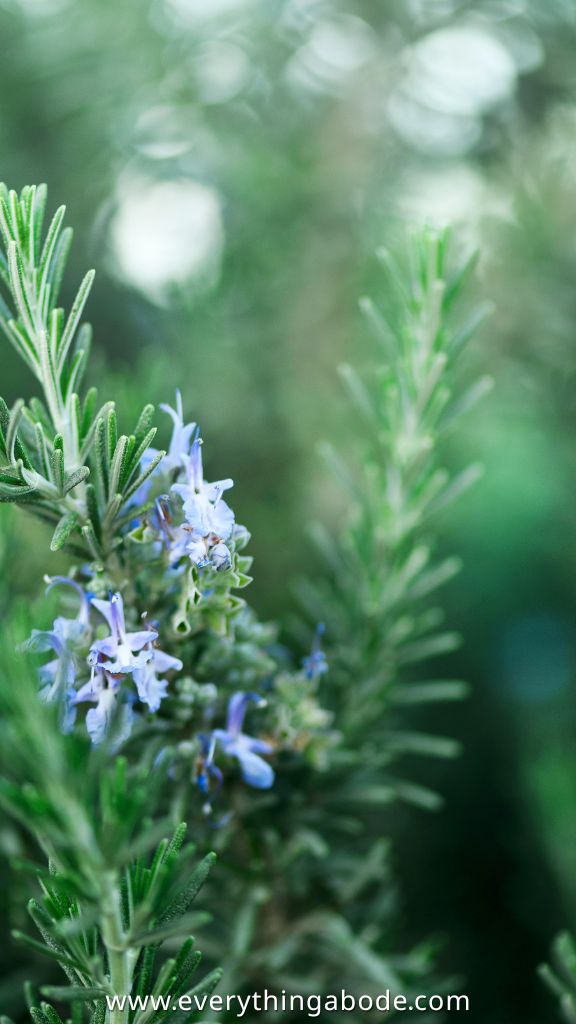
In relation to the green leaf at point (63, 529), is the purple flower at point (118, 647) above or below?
below

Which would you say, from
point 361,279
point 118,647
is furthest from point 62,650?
point 361,279

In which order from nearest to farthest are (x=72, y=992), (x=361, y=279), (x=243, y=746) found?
(x=72, y=992) → (x=243, y=746) → (x=361, y=279)

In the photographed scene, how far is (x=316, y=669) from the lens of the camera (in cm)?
46

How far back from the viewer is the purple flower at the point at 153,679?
0.35 meters

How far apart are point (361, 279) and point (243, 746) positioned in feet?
2.21

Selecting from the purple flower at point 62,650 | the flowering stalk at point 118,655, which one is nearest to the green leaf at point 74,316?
the flowering stalk at point 118,655

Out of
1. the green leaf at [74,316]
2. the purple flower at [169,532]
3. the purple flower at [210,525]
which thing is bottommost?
the purple flower at [169,532]

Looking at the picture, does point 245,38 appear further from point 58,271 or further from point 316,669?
point 316,669

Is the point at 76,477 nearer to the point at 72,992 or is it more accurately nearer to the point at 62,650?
the point at 62,650

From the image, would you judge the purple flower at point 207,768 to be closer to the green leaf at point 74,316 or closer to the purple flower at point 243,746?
the purple flower at point 243,746

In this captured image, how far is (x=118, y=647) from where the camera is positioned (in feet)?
1.16

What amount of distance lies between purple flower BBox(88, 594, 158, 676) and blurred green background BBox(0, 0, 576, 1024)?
25cm

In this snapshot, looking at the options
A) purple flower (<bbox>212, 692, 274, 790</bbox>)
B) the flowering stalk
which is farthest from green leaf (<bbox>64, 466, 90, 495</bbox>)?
purple flower (<bbox>212, 692, 274, 790</bbox>)

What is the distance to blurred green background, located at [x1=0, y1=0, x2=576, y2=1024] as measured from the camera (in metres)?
0.65
